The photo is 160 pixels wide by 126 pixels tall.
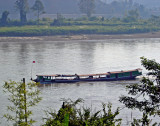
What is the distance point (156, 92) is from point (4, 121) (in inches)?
646

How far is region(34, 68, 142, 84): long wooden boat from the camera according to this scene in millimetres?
50625

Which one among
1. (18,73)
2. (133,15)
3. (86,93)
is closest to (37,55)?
(18,73)

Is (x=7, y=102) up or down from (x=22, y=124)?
down

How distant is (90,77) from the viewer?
5222 cm

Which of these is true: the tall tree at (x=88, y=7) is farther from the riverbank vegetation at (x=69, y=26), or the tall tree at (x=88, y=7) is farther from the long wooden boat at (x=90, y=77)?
the long wooden boat at (x=90, y=77)

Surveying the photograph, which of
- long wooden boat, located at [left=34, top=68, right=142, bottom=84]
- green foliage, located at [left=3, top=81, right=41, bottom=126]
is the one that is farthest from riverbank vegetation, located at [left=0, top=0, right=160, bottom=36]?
green foliage, located at [left=3, top=81, right=41, bottom=126]

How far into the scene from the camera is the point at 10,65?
202 feet

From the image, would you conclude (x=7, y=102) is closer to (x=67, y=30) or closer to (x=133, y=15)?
(x=67, y=30)

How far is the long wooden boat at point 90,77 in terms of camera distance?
5062cm

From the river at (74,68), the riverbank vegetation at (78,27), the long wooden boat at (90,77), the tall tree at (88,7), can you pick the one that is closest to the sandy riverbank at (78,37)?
the riverbank vegetation at (78,27)

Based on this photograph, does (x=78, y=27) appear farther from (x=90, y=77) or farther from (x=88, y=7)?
(x=90, y=77)

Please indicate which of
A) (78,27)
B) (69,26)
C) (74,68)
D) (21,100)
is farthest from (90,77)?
(69,26)

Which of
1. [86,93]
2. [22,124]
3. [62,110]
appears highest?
[62,110]

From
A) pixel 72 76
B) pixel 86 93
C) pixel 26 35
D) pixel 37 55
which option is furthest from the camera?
pixel 26 35
